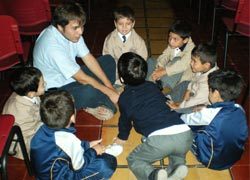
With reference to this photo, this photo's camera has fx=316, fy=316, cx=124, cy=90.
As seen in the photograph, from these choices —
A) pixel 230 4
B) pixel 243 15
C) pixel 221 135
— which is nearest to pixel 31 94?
pixel 221 135

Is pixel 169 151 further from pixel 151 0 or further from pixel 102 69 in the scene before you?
pixel 151 0

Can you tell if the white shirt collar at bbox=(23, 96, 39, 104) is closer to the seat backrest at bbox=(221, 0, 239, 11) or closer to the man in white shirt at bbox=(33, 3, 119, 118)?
the man in white shirt at bbox=(33, 3, 119, 118)

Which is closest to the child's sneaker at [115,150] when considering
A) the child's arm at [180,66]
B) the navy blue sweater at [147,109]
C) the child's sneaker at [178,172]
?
the navy blue sweater at [147,109]

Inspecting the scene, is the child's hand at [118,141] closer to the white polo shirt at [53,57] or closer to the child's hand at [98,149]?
the child's hand at [98,149]

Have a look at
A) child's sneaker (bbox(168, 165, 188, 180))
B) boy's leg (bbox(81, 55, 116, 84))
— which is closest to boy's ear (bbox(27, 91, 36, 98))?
boy's leg (bbox(81, 55, 116, 84))

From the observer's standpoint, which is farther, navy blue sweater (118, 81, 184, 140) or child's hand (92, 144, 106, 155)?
child's hand (92, 144, 106, 155)

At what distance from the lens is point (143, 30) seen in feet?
13.7

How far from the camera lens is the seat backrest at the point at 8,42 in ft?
7.58

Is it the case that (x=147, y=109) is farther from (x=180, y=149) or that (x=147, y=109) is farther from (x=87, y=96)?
(x=87, y=96)

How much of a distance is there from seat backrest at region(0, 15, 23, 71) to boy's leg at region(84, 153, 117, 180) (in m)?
1.06

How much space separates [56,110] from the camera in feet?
5.52

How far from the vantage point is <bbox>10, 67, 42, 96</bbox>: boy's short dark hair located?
6.42 feet

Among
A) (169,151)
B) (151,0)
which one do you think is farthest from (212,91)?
(151,0)

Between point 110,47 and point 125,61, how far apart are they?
1012 millimetres
